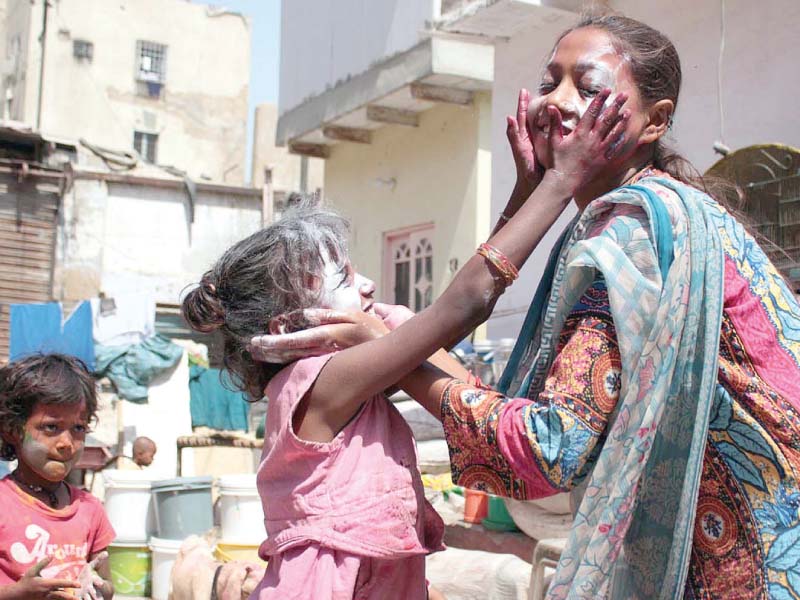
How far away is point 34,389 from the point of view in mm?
3311

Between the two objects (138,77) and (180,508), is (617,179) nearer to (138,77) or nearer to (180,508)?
(180,508)

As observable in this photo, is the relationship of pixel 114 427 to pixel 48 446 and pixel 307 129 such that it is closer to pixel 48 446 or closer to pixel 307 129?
pixel 307 129

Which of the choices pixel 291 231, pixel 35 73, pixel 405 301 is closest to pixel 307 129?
pixel 405 301

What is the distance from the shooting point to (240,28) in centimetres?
2955

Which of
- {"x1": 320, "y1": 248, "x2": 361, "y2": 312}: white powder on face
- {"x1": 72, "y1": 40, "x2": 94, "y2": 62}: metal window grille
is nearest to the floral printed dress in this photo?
{"x1": 320, "y1": 248, "x2": 361, "y2": 312}: white powder on face

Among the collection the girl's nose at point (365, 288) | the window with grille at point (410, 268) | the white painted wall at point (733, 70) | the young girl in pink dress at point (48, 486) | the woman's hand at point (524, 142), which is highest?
the white painted wall at point (733, 70)

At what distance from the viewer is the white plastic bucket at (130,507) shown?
289 inches

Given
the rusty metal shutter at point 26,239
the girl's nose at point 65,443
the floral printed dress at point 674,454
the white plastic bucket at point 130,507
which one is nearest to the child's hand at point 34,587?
the girl's nose at point 65,443

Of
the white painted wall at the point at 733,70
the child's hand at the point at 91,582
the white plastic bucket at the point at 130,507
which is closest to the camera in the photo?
the child's hand at the point at 91,582

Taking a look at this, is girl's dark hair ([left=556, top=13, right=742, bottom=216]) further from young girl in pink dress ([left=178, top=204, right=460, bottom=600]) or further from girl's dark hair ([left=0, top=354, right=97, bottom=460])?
girl's dark hair ([left=0, top=354, right=97, bottom=460])

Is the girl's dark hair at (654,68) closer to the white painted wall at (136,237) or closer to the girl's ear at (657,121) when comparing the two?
the girl's ear at (657,121)

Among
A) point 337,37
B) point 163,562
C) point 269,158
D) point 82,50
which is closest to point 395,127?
point 337,37

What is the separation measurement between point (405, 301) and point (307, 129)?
109 inches

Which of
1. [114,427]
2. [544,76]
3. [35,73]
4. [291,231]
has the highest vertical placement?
[35,73]
